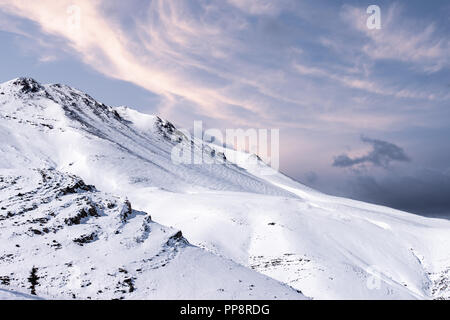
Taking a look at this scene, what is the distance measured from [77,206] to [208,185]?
228ft

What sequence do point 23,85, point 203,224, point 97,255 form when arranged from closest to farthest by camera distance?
1. point 97,255
2. point 203,224
3. point 23,85

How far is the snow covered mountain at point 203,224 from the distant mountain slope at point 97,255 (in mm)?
127

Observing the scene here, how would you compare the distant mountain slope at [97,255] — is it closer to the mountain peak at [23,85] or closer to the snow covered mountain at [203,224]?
the snow covered mountain at [203,224]

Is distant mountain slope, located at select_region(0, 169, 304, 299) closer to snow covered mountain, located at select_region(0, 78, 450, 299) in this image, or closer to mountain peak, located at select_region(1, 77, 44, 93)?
snow covered mountain, located at select_region(0, 78, 450, 299)

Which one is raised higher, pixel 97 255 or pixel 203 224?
pixel 203 224

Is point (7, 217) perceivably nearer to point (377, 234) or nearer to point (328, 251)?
point (328, 251)

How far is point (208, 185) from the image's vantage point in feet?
319

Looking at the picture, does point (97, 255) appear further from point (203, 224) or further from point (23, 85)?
point (23, 85)

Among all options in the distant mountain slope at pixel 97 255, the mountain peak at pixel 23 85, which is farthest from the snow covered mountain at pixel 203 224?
the mountain peak at pixel 23 85

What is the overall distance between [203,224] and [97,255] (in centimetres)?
3047

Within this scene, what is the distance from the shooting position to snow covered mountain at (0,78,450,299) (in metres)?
24.8

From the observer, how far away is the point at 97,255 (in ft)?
77.0

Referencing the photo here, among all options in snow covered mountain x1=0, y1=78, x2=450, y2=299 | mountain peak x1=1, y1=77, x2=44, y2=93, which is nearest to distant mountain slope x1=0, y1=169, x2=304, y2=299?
snow covered mountain x1=0, y1=78, x2=450, y2=299

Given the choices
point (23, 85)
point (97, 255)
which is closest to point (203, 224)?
point (97, 255)
